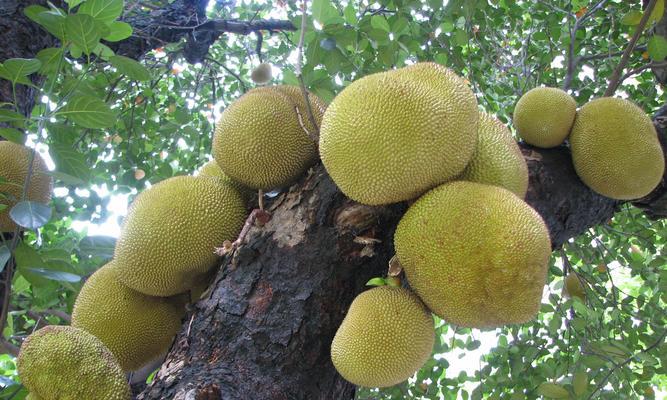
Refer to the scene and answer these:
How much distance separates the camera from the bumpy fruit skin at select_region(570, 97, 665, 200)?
150cm

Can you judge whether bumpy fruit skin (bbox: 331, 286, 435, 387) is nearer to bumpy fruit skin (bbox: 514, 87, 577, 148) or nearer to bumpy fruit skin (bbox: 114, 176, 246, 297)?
bumpy fruit skin (bbox: 114, 176, 246, 297)

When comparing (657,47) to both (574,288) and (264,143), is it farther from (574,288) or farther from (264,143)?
(264,143)

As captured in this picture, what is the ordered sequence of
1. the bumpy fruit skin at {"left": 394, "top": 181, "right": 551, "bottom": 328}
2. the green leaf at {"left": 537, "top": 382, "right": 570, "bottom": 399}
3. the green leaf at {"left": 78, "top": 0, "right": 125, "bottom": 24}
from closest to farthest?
1. the bumpy fruit skin at {"left": 394, "top": 181, "right": 551, "bottom": 328}
2. the green leaf at {"left": 78, "top": 0, "right": 125, "bottom": 24}
3. the green leaf at {"left": 537, "top": 382, "right": 570, "bottom": 399}

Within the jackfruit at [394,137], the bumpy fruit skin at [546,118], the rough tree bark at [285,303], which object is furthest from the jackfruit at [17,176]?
the bumpy fruit skin at [546,118]

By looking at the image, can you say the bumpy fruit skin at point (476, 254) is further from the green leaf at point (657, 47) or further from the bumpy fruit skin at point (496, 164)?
the green leaf at point (657, 47)

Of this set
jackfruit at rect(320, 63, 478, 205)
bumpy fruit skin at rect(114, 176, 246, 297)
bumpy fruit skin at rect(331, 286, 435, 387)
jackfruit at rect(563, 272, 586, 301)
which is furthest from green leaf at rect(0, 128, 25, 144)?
jackfruit at rect(563, 272, 586, 301)

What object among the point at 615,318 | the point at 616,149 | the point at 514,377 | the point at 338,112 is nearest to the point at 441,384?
the point at 514,377

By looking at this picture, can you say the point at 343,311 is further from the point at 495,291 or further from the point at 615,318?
the point at 615,318

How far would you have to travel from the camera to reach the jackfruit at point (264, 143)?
1.25 meters

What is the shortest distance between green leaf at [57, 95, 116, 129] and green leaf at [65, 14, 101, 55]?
4.8 inches

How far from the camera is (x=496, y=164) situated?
1.19m

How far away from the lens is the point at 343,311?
116 cm

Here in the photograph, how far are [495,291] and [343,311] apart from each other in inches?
13.2

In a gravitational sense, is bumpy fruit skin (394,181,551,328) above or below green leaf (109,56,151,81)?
below
